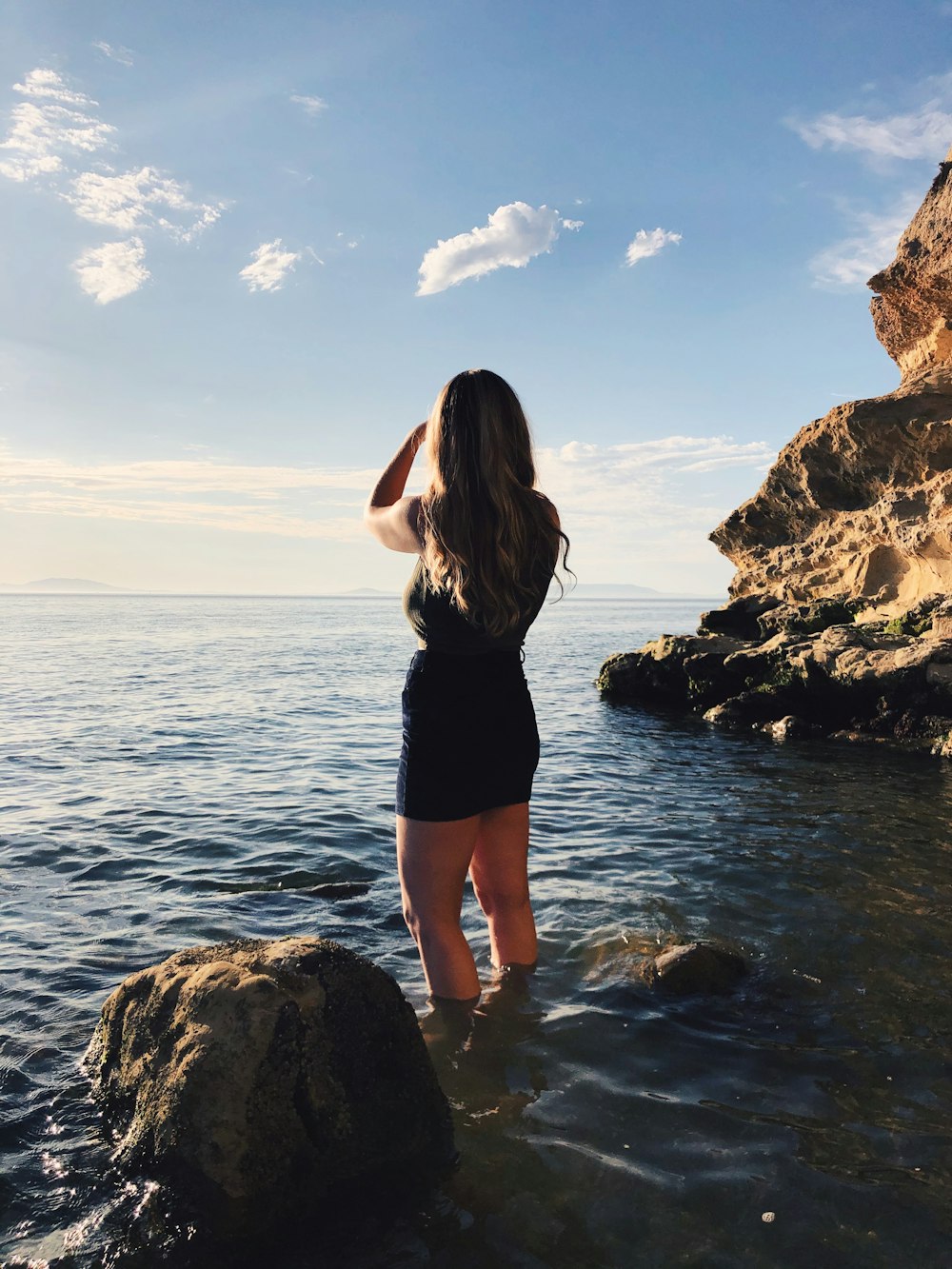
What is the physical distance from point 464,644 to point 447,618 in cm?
14

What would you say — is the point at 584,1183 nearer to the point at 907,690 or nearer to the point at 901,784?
the point at 901,784

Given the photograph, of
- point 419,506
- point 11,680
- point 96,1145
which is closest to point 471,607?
point 419,506

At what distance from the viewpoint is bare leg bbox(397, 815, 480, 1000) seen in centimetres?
363

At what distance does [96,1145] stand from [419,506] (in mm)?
2863

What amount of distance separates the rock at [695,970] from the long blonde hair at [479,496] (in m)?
2.81

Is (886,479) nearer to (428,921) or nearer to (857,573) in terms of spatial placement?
(857,573)

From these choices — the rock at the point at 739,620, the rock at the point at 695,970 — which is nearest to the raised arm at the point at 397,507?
the rock at the point at 695,970

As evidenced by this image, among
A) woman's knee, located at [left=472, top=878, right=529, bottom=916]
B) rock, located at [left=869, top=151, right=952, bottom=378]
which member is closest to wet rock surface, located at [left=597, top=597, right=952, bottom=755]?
rock, located at [left=869, top=151, right=952, bottom=378]

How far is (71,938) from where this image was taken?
5.68 m

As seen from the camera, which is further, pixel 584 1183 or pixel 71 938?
pixel 71 938

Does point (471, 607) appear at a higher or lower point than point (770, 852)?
higher

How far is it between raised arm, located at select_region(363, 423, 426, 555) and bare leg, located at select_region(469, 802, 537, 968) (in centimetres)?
127

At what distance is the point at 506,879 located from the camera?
4035mm

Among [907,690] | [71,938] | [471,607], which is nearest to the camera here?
[471,607]
